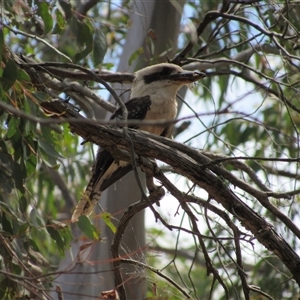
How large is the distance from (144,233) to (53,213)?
211 centimetres

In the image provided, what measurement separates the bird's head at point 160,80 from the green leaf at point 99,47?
1.32ft

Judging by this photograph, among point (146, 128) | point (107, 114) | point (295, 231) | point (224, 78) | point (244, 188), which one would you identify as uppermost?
point (224, 78)

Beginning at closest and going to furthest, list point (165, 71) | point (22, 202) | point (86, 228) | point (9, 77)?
point (9, 77) < point (86, 228) < point (22, 202) < point (165, 71)

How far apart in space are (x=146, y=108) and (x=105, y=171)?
0.40 m

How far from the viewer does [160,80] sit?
3.50 m

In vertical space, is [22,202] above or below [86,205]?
below

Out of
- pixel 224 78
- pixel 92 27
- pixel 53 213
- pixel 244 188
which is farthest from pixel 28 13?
pixel 53 213

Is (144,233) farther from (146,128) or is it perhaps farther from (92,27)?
(92,27)

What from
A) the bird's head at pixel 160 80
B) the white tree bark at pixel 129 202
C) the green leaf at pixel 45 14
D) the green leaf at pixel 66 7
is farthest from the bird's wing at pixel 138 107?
the green leaf at pixel 45 14

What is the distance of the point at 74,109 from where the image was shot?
2.35 meters

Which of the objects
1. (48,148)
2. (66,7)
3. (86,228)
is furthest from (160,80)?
(86,228)

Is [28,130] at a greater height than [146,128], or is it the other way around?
[146,128]

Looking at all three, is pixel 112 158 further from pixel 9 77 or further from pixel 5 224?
pixel 9 77

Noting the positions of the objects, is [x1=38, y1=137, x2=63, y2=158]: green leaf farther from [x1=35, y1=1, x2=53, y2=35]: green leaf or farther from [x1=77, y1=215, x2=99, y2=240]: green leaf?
[x1=35, y1=1, x2=53, y2=35]: green leaf
